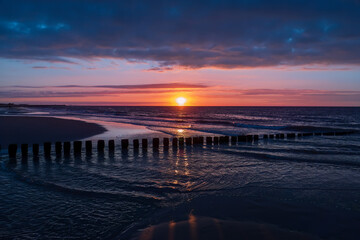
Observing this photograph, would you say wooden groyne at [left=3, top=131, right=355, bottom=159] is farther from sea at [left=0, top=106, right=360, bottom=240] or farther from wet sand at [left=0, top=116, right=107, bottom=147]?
wet sand at [left=0, top=116, right=107, bottom=147]

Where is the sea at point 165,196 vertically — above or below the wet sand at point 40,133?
below

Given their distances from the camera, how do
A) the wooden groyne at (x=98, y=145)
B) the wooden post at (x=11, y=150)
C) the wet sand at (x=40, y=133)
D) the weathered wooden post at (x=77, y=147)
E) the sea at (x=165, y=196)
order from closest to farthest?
the sea at (x=165, y=196) < the wooden post at (x=11, y=150) < the wooden groyne at (x=98, y=145) < the weathered wooden post at (x=77, y=147) < the wet sand at (x=40, y=133)

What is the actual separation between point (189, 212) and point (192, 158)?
697 cm

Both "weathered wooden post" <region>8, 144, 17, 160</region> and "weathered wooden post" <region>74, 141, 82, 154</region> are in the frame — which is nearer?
"weathered wooden post" <region>8, 144, 17, 160</region>

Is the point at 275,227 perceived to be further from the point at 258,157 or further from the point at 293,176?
the point at 258,157

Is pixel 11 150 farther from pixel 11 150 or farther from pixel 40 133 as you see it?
pixel 40 133

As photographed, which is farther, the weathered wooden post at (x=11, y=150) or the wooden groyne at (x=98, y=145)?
the wooden groyne at (x=98, y=145)

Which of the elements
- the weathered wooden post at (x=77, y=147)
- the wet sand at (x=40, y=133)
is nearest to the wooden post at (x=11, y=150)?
the weathered wooden post at (x=77, y=147)

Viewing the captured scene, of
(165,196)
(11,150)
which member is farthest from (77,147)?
(165,196)

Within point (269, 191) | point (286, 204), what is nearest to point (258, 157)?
point (269, 191)

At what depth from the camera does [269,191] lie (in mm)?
7727

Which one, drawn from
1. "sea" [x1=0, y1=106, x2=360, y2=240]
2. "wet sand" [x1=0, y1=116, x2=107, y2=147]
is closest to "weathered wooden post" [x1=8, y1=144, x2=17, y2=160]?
"sea" [x1=0, y1=106, x2=360, y2=240]

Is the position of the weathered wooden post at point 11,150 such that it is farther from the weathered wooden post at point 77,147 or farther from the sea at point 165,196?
the weathered wooden post at point 77,147

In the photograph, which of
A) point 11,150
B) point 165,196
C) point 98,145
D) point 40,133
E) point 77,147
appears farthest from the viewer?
point 40,133
